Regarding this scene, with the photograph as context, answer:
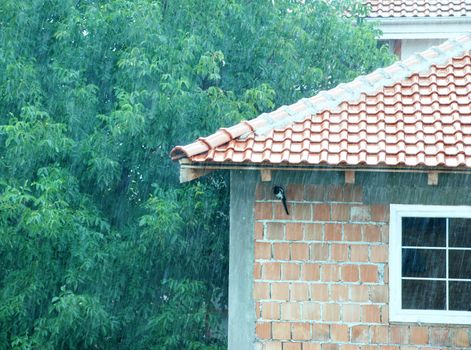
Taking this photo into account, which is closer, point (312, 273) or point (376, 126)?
point (312, 273)

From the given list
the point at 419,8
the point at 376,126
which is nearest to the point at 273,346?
the point at 376,126

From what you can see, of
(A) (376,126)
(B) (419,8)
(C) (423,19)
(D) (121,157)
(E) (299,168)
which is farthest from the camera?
(B) (419,8)

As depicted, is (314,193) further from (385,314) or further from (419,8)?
(419,8)

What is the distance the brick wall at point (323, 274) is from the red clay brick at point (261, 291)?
0.03ft

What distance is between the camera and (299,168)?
7.42m

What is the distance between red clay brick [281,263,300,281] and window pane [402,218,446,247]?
1156 millimetres

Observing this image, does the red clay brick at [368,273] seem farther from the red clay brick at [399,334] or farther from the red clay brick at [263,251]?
the red clay brick at [263,251]

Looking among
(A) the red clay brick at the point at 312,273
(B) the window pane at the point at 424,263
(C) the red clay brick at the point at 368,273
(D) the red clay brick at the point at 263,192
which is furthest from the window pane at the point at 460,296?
(D) the red clay brick at the point at 263,192

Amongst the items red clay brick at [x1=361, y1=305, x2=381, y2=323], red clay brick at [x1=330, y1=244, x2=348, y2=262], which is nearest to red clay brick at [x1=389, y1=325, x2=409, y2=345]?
red clay brick at [x1=361, y1=305, x2=381, y2=323]

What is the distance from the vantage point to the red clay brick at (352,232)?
25.5 ft

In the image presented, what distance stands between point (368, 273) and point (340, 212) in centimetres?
69

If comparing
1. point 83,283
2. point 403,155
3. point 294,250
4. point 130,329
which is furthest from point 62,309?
point 403,155

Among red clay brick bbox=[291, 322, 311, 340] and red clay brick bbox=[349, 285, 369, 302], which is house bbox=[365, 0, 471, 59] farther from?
red clay brick bbox=[291, 322, 311, 340]

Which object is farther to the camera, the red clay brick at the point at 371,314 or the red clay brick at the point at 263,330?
the red clay brick at the point at 263,330
